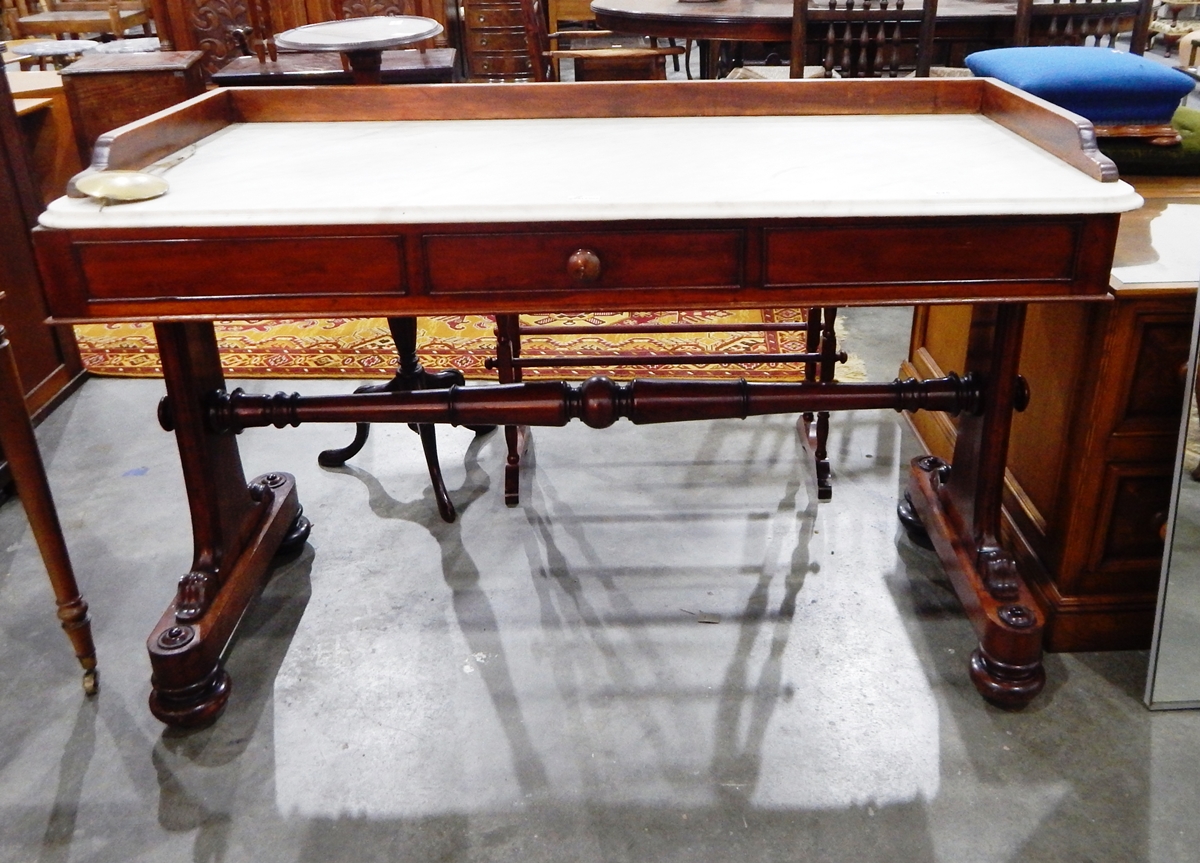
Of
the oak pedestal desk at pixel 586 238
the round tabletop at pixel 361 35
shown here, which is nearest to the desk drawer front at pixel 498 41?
the round tabletop at pixel 361 35

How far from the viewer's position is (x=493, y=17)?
304 inches

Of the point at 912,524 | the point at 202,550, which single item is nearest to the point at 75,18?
the point at 202,550

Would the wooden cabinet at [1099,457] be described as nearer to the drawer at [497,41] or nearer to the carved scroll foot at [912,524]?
the carved scroll foot at [912,524]

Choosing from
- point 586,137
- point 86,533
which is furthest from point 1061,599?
point 86,533

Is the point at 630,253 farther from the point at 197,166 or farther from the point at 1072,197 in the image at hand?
the point at 197,166

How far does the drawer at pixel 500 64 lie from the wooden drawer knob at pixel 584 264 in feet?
22.0

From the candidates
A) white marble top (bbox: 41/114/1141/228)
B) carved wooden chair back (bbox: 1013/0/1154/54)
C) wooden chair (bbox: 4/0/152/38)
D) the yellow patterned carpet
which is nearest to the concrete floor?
the yellow patterned carpet

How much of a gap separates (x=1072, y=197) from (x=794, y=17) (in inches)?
101

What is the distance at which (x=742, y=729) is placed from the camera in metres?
1.94

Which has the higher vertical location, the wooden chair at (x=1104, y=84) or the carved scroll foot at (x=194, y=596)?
the wooden chair at (x=1104, y=84)

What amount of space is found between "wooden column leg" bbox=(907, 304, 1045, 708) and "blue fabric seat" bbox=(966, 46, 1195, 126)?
0.54 metres

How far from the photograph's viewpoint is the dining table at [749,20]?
4.15m

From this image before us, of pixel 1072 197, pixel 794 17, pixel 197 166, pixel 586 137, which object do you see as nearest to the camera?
pixel 1072 197

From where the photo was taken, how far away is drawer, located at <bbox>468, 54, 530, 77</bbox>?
25.6 ft
